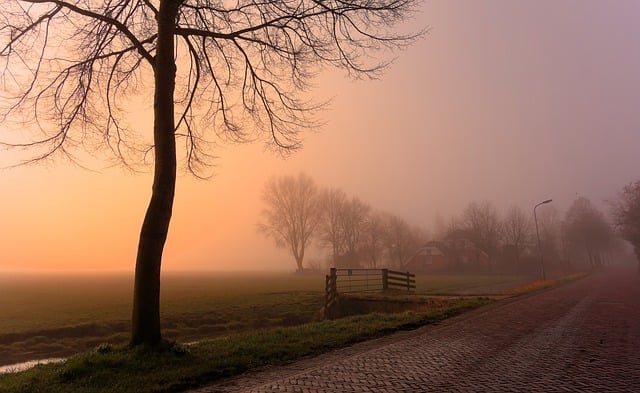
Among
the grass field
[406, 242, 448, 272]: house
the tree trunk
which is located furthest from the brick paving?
[406, 242, 448, 272]: house

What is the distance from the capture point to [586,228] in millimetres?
81938

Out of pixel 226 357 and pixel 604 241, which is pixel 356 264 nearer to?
pixel 604 241

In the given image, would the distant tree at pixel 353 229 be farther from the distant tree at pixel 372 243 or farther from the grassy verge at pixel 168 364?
the grassy verge at pixel 168 364

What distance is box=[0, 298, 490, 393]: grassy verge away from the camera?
5.91 metres

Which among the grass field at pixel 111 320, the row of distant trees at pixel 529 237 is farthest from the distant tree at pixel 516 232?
the grass field at pixel 111 320

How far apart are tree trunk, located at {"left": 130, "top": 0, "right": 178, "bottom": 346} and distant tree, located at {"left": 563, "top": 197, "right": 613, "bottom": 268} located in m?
92.2

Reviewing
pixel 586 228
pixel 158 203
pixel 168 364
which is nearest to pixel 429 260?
pixel 586 228

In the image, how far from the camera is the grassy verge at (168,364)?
591 centimetres

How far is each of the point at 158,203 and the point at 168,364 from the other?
2.98m

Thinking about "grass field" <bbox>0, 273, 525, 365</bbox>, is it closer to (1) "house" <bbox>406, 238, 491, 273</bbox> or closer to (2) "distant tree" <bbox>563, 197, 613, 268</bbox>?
(1) "house" <bbox>406, 238, 491, 273</bbox>

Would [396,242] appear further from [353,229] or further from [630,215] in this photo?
[630,215]

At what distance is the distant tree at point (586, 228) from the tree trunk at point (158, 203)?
9222 cm

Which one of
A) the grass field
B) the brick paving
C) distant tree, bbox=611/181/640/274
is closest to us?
the brick paving

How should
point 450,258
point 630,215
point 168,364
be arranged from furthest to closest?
1. point 450,258
2. point 630,215
3. point 168,364
